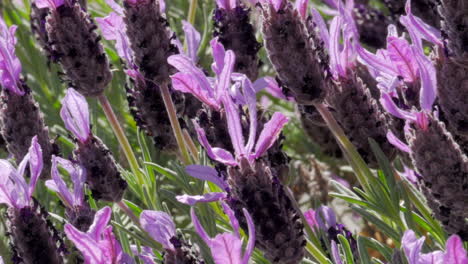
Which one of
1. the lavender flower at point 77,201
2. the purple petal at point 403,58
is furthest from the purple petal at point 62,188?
the purple petal at point 403,58

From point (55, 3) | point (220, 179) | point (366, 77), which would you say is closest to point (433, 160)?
point (220, 179)

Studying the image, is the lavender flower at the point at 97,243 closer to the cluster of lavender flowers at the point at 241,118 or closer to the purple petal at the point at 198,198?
the cluster of lavender flowers at the point at 241,118

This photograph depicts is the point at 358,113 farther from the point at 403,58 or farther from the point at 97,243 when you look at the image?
the point at 97,243

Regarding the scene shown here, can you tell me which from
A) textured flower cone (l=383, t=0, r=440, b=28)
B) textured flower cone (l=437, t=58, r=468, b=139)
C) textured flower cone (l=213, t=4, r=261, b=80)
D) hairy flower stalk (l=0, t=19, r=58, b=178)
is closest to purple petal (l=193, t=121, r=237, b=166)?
textured flower cone (l=437, t=58, r=468, b=139)

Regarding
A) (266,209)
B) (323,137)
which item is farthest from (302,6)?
(323,137)

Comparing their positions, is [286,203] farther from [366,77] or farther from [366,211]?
[366,77]

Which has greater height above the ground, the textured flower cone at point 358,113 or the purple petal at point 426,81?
the purple petal at point 426,81
